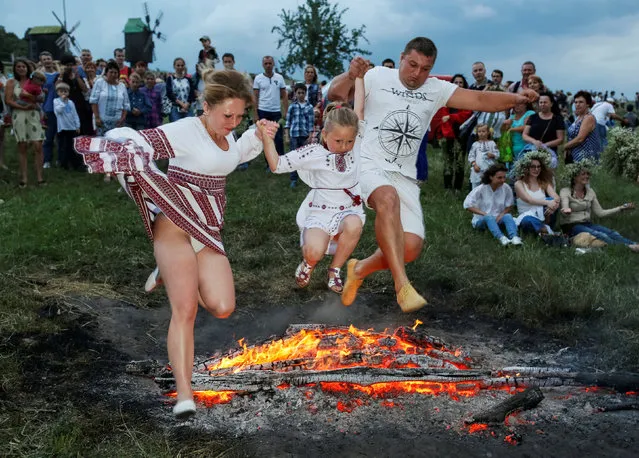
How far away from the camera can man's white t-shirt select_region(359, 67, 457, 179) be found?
227 inches

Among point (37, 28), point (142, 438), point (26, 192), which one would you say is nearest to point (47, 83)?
point (26, 192)

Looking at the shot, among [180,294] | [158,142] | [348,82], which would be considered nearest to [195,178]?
[158,142]

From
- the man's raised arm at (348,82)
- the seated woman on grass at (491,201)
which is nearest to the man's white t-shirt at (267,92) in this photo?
the seated woman on grass at (491,201)

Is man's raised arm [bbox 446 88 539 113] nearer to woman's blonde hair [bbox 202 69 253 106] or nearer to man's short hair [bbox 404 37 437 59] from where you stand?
man's short hair [bbox 404 37 437 59]

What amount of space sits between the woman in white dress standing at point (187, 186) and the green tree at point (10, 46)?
61.3 m

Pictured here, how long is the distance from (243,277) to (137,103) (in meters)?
6.82

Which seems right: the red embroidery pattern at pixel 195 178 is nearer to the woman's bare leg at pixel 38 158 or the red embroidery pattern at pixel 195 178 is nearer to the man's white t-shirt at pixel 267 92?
the woman's bare leg at pixel 38 158

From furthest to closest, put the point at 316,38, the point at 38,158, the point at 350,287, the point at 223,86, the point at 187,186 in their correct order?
the point at 316,38 < the point at 38,158 < the point at 350,287 < the point at 187,186 < the point at 223,86

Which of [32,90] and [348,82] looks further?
[32,90]

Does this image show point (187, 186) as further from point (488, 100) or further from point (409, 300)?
point (488, 100)

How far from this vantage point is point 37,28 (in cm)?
5256

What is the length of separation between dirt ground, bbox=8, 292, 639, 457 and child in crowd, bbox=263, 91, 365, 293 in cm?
119

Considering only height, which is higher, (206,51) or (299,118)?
(206,51)

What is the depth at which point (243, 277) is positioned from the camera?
7.82 meters
